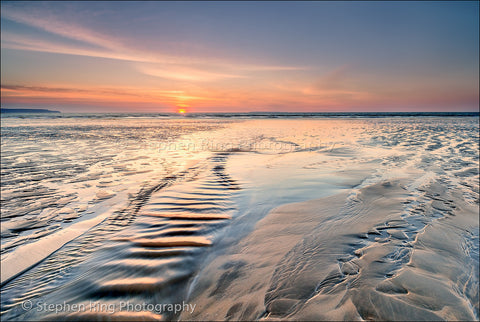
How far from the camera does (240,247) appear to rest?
10.1 ft

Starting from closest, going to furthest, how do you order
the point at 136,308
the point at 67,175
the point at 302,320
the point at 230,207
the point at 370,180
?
the point at 302,320 < the point at 136,308 < the point at 230,207 < the point at 370,180 < the point at 67,175

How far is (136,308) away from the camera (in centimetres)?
209

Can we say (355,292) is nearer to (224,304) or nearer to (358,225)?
(224,304)

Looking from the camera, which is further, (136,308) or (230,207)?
(230,207)

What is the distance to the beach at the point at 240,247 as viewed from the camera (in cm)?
209

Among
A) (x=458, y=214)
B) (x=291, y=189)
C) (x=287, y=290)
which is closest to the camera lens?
(x=287, y=290)

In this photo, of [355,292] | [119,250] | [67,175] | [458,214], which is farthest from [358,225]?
[67,175]

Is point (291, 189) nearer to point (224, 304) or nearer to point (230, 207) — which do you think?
point (230, 207)

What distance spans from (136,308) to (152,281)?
1.02ft

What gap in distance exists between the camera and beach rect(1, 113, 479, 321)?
2.09 metres

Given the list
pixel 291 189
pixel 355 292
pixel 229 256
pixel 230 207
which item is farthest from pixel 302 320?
pixel 291 189

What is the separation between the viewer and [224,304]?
2123 millimetres

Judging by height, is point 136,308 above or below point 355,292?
below

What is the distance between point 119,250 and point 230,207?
202 cm
